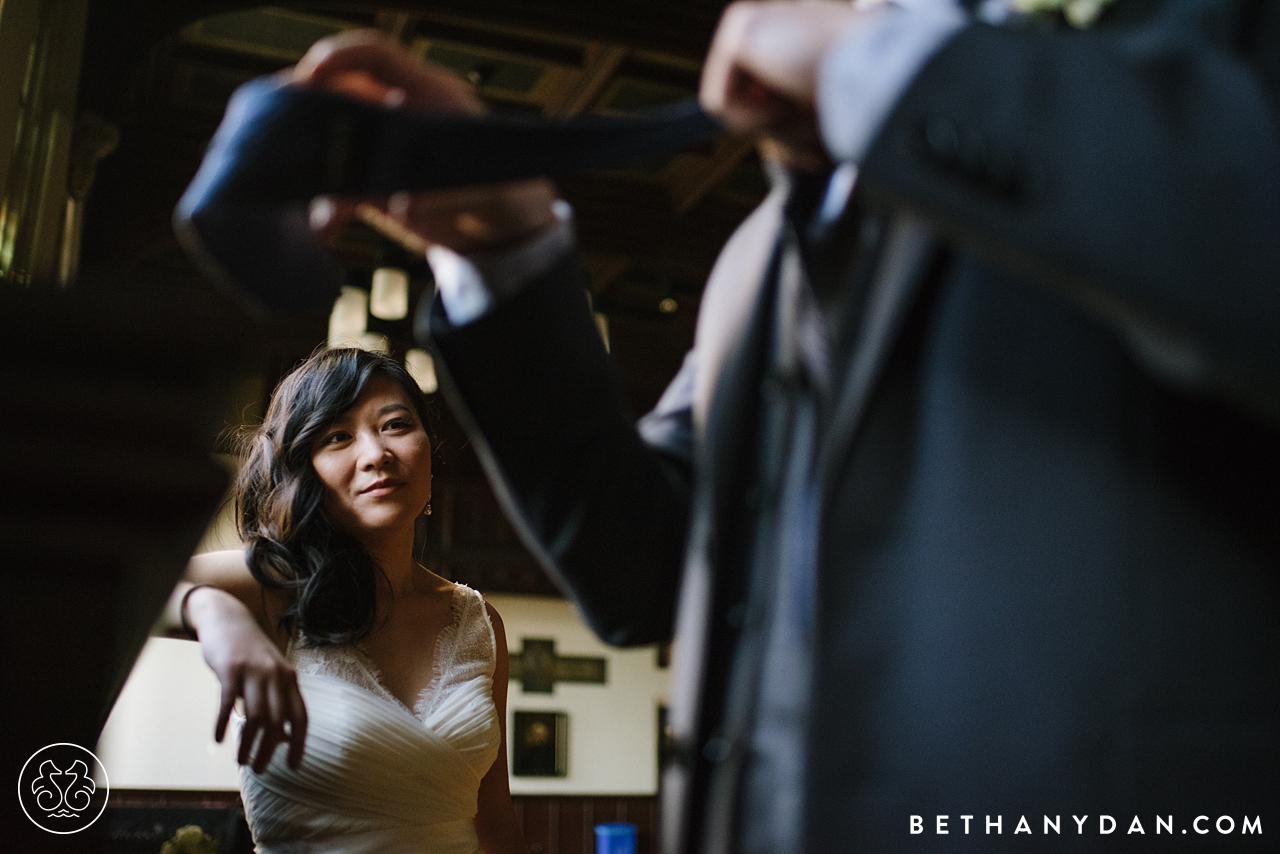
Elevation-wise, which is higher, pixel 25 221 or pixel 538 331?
pixel 25 221

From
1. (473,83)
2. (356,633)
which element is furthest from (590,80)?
(356,633)

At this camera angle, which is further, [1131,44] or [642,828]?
[642,828]

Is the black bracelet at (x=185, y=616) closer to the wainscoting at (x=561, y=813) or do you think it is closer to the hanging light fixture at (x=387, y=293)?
the hanging light fixture at (x=387, y=293)

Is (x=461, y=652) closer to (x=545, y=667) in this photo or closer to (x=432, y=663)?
(x=432, y=663)

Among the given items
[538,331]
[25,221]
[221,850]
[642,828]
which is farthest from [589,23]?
[642,828]

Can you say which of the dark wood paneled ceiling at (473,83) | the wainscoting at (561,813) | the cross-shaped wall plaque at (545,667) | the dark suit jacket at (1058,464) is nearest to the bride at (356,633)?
the dark wood paneled ceiling at (473,83)

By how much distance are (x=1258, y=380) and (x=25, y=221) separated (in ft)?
12.5

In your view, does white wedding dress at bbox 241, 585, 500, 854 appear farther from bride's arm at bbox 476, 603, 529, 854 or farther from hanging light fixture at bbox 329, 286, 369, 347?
hanging light fixture at bbox 329, 286, 369, 347

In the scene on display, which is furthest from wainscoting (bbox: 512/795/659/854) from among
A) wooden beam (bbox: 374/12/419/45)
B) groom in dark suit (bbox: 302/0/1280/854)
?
groom in dark suit (bbox: 302/0/1280/854)

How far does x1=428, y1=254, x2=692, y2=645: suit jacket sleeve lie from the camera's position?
2.16 feet

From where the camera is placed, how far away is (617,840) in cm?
831

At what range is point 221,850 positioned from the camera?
2791 millimetres

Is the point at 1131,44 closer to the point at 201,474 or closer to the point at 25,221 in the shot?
the point at 201,474

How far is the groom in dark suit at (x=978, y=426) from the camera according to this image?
460 millimetres
